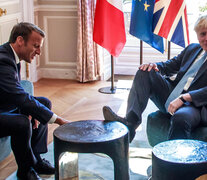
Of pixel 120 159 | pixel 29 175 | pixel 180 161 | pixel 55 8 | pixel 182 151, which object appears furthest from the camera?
pixel 55 8

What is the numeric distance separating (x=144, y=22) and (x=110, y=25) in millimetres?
441

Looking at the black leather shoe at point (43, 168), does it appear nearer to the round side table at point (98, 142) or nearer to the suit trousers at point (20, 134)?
the suit trousers at point (20, 134)

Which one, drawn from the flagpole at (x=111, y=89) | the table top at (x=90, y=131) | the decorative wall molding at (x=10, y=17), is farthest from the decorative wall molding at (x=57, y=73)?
the table top at (x=90, y=131)

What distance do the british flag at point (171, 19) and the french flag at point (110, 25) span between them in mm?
466

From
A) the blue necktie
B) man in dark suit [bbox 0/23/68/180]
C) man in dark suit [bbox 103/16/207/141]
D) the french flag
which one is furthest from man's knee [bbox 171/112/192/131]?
the french flag

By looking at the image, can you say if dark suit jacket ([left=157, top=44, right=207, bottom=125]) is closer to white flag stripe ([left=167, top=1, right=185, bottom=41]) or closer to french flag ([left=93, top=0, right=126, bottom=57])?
white flag stripe ([left=167, top=1, right=185, bottom=41])

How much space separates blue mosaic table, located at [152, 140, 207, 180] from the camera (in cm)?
175

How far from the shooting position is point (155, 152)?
1.88 m

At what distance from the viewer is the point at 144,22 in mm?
3971

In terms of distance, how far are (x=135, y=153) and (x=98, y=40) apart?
181 centimetres

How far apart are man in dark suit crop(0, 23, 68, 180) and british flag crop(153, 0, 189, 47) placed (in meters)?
1.68

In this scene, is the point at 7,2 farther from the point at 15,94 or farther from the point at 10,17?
the point at 15,94

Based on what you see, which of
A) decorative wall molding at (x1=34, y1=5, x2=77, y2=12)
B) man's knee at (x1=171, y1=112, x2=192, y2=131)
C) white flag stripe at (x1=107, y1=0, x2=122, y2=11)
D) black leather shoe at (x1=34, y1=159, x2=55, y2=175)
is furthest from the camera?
decorative wall molding at (x1=34, y1=5, x2=77, y2=12)

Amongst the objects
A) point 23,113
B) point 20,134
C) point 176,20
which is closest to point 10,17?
point 176,20
